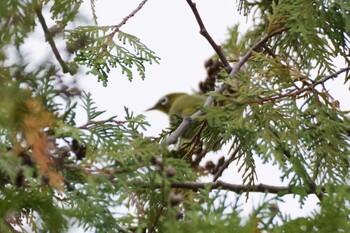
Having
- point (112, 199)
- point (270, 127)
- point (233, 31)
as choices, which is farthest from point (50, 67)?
point (233, 31)

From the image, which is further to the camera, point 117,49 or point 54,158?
point 117,49

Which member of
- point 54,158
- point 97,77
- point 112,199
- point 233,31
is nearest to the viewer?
point 54,158

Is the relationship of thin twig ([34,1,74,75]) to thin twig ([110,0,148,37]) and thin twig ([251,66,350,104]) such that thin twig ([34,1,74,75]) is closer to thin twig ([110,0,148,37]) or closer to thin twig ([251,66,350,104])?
thin twig ([251,66,350,104])

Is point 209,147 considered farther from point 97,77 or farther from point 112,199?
point 112,199

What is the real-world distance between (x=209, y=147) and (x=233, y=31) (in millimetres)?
646

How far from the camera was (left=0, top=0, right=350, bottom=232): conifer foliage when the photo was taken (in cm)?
108

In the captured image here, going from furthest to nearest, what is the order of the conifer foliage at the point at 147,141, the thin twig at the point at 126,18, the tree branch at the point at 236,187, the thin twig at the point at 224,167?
the thin twig at the point at 224,167 < the thin twig at the point at 126,18 < the tree branch at the point at 236,187 < the conifer foliage at the point at 147,141

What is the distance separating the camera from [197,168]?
219 cm

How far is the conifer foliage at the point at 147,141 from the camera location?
108 cm

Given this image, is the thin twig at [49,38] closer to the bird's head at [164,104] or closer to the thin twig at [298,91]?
the thin twig at [298,91]

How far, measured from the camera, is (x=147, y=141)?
62.9 inches

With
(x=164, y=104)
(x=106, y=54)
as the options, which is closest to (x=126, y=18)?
(x=106, y=54)

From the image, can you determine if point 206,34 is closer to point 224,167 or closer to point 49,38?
point 224,167

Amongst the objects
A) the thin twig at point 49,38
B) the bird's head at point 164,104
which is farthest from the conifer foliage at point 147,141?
the bird's head at point 164,104
